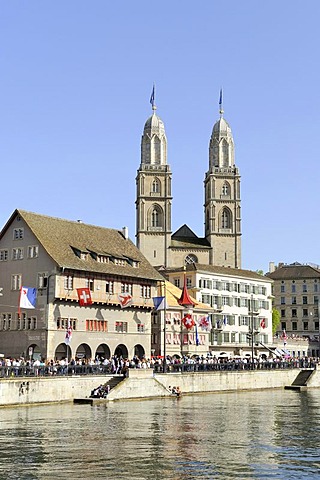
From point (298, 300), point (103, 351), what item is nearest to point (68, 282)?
point (103, 351)

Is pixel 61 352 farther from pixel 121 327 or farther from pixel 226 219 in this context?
pixel 226 219

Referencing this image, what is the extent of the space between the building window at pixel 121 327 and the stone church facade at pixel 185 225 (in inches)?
2038

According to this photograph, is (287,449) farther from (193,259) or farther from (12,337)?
(193,259)

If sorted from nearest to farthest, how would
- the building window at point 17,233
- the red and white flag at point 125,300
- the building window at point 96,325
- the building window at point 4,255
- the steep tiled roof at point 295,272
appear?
the building window at point 96,325, the red and white flag at point 125,300, the building window at point 17,233, the building window at point 4,255, the steep tiled roof at point 295,272

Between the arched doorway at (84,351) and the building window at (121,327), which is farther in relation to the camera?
the building window at (121,327)

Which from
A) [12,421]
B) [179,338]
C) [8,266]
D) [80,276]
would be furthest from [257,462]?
[179,338]

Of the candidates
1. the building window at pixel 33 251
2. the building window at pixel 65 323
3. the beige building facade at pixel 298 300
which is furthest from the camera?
the beige building facade at pixel 298 300

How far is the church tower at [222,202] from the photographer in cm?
13175

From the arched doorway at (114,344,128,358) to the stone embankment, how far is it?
9567 mm

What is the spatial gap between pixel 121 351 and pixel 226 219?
63.8 m

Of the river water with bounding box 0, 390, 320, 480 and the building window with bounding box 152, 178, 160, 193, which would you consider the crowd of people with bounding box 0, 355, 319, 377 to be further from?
the building window with bounding box 152, 178, 160, 193

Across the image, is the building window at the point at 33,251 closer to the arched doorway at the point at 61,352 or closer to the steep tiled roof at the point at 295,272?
the arched doorway at the point at 61,352

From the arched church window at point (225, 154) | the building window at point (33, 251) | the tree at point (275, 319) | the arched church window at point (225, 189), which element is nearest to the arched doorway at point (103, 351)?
the building window at point (33, 251)

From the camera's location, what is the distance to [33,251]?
229ft
